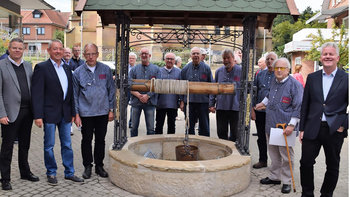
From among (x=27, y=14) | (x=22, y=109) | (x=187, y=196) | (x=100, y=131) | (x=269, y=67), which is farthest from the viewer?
(x=27, y=14)

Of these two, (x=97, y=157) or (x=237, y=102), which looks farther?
(x=237, y=102)

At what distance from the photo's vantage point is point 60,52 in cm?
492

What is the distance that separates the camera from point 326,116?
13.5ft

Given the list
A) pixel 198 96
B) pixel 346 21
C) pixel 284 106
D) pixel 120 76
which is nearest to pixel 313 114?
pixel 284 106

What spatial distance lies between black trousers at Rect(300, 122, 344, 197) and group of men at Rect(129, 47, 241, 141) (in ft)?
6.63

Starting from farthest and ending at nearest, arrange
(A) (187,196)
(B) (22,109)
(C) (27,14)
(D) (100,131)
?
1. (C) (27,14)
2. (D) (100,131)
3. (B) (22,109)
4. (A) (187,196)

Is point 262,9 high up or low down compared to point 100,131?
up

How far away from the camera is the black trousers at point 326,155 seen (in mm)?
4156

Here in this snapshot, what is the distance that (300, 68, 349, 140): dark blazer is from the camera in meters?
4.05

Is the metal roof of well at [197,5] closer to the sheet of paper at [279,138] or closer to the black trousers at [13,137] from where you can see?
the sheet of paper at [279,138]

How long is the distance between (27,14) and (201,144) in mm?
67186

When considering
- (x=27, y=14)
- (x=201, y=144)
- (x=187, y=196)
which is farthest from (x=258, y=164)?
(x=27, y=14)

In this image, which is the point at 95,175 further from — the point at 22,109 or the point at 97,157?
the point at 22,109

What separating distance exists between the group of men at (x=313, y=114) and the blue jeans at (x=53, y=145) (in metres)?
3.02
